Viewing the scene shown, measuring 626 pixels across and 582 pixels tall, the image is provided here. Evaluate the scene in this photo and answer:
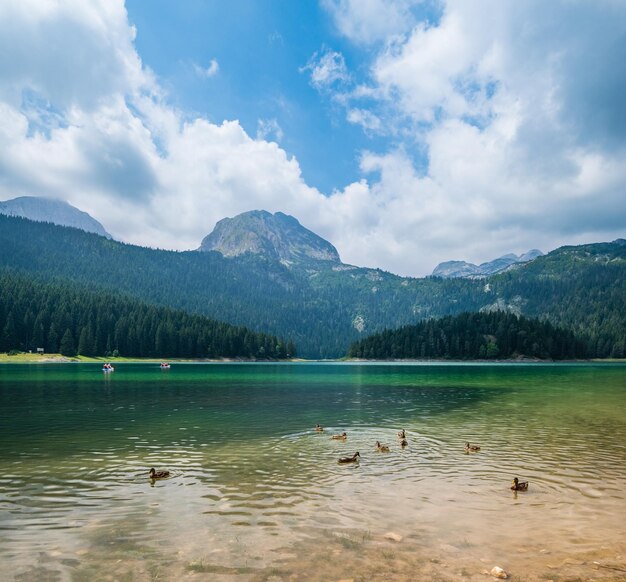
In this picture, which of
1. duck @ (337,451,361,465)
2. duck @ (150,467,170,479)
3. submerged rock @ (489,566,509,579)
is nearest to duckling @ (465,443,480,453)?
duck @ (337,451,361,465)

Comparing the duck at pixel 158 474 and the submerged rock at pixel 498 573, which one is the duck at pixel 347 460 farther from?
the submerged rock at pixel 498 573

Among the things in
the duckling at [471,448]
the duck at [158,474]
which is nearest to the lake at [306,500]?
the duckling at [471,448]

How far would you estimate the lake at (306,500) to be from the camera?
13.1 m

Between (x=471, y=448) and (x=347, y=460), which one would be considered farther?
(x=471, y=448)

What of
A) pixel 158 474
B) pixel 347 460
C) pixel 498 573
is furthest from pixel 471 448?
pixel 158 474

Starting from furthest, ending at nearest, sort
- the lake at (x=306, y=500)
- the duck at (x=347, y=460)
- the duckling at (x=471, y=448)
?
the duckling at (x=471, y=448) → the duck at (x=347, y=460) → the lake at (x=306, y=500)

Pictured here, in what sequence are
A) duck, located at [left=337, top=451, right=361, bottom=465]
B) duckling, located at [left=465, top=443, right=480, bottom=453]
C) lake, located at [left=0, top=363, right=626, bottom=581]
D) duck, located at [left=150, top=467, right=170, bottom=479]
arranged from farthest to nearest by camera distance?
duckling, located at [left=465, top=443, right=480, bottom=453] < duck, located at [left=337, top=451, right=361, bottom=465] < duck, located at [left=150, top=467, right=170, bottom=479] < lake, located at [left=0, top=363, right=626, bottom=581]

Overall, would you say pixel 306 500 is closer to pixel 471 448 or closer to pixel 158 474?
pixel 158 474

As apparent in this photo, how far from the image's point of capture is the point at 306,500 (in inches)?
755

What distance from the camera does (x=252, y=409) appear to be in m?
50.9

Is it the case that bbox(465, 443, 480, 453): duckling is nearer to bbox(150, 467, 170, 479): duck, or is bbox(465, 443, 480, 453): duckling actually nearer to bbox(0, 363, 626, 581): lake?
bbox(0, 363, 626, 581): lake

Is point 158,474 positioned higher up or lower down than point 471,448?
lower down

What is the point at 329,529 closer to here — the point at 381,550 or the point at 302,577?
the point at 381,550

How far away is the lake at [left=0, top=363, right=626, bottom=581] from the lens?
13.1m
